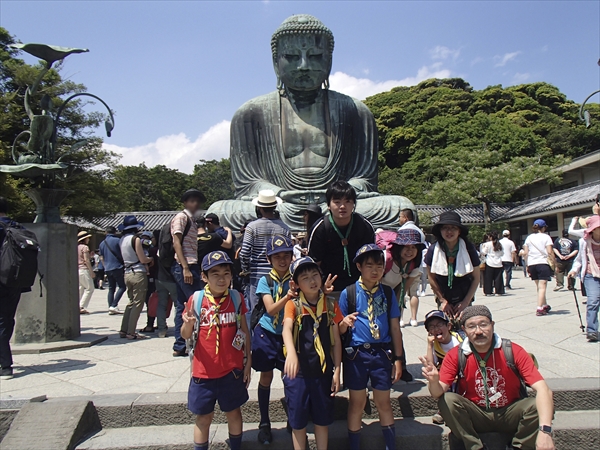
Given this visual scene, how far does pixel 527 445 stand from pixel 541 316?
15.1 ft

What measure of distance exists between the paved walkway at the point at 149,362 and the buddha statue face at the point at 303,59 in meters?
4.58

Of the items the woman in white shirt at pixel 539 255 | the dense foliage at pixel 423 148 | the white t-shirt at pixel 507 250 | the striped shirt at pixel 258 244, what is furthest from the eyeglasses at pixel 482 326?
the dense foliage at pixel 423 148

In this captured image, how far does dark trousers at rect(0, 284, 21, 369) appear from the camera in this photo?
4141mm

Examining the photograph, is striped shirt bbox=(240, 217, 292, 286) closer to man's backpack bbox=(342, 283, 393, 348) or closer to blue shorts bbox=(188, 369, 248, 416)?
man's backpack bbox=(342, 283, 393, 348)

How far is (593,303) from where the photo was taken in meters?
5.06

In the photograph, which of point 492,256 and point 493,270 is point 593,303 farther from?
point 493,270

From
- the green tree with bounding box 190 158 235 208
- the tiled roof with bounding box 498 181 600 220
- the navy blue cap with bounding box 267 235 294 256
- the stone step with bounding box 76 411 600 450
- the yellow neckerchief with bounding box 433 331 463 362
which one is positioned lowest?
the stone step with bounding box 76 411 600 450

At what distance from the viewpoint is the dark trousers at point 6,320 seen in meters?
4.14

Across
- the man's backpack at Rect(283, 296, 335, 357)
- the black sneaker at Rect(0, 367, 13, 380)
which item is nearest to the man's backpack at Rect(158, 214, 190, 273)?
the black sneaker at Rect(0, 367, 13, 380)

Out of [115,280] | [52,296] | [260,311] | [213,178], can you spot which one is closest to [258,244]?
[260,311]

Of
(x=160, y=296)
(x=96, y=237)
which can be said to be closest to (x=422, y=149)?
(x=96, y=237)

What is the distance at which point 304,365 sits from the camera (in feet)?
8.86

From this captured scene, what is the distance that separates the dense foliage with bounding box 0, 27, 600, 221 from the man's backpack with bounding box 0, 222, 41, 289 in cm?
1094

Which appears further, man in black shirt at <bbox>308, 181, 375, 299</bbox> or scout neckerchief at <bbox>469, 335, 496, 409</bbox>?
man in black shirt at <bbox>308, 181, 375, 299</bbox>
